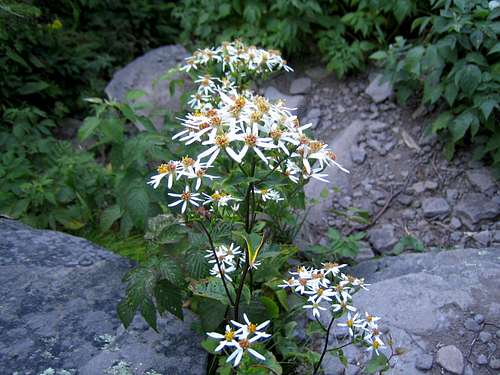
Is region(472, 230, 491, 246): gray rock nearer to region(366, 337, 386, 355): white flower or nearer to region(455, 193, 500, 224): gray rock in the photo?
region(455, 193, 500, 224): gray rock

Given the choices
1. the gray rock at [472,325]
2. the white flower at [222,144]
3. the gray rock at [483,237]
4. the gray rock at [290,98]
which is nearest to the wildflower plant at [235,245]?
the white flower at [222,144]

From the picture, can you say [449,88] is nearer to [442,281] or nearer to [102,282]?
[442,281]

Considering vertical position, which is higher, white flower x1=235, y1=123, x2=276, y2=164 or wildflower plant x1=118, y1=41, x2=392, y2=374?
white flower x1=235, y1=123, x2=276, y2=164

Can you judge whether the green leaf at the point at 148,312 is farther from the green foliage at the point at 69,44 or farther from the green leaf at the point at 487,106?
the green foliage at the point at 69,44

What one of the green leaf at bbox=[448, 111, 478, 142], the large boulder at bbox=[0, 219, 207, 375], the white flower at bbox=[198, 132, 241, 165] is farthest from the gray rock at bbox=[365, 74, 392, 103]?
the white flower at bbox=[198, 132, 241, 165]

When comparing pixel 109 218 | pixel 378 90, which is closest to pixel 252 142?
pixel 109 218

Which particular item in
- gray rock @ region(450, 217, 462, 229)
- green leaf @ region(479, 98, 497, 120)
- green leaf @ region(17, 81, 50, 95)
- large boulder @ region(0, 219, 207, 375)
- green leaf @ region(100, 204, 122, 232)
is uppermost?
green leaf @ region(479, 98, 497, 120)

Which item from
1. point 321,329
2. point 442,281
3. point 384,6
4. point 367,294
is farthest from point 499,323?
point 384,6

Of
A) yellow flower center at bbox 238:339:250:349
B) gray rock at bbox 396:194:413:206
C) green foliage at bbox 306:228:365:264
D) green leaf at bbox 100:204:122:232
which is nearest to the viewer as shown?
yellow flower center at bbox 238:339:250:349
